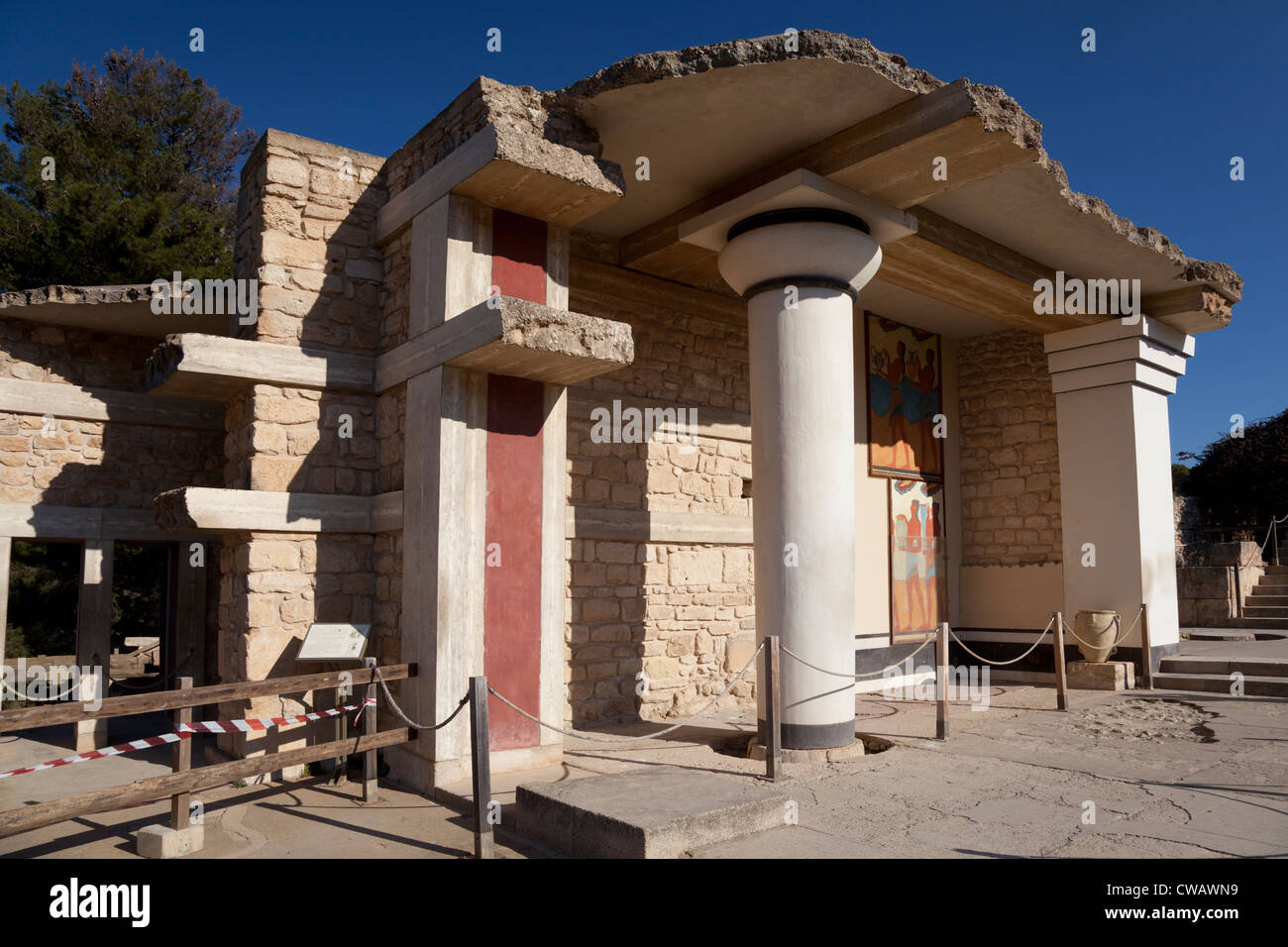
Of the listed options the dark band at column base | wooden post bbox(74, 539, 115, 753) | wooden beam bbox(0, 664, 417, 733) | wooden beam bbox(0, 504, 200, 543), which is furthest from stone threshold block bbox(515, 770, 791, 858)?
wooden post bbox(74, 539, 115, 753)

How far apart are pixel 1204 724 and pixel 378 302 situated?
25.2ft

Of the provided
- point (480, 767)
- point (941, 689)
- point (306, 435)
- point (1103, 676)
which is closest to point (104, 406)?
point (306, 435)

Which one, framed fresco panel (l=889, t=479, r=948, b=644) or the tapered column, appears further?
framed fresco panel (l=889, t=479, r=948, b=644)

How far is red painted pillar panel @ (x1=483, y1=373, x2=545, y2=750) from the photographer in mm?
5875

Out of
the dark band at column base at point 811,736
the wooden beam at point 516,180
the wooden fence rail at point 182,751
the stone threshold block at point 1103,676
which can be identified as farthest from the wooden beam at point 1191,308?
the wooden fence rail at point 182,751

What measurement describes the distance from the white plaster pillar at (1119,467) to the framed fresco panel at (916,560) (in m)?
1.48

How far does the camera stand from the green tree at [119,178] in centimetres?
Result: 1327

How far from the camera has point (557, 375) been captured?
614 cm

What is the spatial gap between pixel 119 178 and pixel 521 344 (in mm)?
14033

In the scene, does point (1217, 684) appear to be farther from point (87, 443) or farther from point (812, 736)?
point (87, 443)

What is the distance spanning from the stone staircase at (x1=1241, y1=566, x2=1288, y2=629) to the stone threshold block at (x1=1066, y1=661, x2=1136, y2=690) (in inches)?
202

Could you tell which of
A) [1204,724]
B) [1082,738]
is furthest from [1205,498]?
[1082,738]

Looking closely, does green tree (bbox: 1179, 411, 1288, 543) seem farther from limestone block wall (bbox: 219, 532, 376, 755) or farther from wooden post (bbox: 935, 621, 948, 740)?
limestone block wall (bbox: 219, 532, 376, 755)
